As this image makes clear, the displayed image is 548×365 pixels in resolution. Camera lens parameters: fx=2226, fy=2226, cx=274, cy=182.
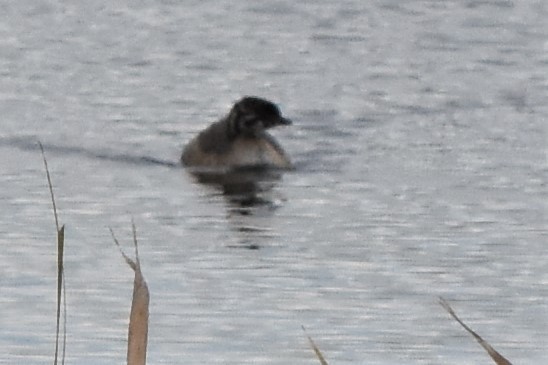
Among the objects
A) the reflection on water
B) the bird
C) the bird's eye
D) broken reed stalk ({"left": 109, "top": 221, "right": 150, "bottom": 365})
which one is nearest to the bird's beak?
the bird

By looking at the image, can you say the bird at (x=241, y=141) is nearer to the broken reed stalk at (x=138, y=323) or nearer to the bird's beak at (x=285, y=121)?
the bird's beak at (x=285, y=121)

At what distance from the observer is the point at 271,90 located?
50.9ft

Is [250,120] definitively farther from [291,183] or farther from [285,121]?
[291,183]

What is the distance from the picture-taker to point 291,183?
12.8 meters

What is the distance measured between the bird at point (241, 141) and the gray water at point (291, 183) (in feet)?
0.55

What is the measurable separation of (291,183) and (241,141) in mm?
1471

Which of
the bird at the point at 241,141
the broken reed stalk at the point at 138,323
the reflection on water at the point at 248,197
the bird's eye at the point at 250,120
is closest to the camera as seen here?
the broken reed stalk at the point at 138,323

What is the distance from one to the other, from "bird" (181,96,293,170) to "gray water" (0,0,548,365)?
0.17 meters

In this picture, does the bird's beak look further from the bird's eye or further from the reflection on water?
the reflection on water

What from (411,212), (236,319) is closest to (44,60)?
(411,212)

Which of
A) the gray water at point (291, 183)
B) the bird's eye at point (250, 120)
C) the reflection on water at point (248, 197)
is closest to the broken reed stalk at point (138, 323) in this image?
the gray water at point (291, 183)

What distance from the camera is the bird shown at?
13.6 meters

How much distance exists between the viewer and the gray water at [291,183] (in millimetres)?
8398

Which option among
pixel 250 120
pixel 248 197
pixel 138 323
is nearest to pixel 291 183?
pixel 248 197
